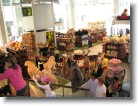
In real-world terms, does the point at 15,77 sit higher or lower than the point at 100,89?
higher

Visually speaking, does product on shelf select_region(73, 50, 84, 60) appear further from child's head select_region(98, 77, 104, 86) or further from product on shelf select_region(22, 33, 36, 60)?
product on shelf select_region(22, 33, 36, 60)

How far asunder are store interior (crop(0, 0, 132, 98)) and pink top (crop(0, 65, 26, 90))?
0.02 metres

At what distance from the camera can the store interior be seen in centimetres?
172

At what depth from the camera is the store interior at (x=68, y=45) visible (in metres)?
1.72

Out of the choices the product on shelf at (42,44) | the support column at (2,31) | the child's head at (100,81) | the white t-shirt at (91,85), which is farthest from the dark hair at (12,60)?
the child's head at (100,81)

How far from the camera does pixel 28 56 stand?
1911 mm

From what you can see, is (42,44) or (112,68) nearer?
(112,68)

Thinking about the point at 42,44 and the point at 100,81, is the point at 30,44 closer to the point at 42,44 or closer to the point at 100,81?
the point at 42,44

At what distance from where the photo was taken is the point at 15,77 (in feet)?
6.39

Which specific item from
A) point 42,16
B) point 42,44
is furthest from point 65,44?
point 42,16

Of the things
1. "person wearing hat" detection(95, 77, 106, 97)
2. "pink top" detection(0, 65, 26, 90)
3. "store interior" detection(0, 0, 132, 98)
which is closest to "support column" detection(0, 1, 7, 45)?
"store interior" detection(0, 0, 132, 98)

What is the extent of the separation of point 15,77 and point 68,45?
646mm

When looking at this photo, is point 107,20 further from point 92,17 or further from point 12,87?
point 12,87

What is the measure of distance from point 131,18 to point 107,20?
0.68 feet
